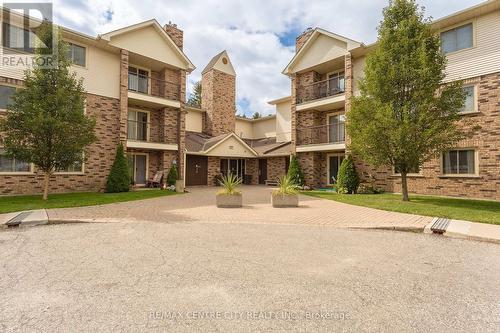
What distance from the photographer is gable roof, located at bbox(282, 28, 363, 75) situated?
687 inches

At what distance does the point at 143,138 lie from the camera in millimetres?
19062

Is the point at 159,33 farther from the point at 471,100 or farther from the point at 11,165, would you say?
the point at 471,100

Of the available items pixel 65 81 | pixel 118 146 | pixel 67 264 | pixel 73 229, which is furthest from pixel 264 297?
pixel 118 146

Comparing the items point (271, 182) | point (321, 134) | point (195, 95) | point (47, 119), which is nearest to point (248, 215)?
point (47, 119)

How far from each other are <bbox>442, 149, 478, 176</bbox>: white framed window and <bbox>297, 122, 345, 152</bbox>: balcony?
6072mm

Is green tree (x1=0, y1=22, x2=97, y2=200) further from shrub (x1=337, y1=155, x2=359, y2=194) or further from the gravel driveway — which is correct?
shrub (x1=337, y1=155, x2=359, y2=194)

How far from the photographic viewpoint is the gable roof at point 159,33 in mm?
15891

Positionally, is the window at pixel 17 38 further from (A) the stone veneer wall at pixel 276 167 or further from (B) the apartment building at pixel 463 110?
(A) the stone veneer wall at pixel 276 167

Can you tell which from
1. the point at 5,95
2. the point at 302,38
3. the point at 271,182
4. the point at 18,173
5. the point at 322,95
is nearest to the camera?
the point at 5,95

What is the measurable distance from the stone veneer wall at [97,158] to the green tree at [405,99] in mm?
13671

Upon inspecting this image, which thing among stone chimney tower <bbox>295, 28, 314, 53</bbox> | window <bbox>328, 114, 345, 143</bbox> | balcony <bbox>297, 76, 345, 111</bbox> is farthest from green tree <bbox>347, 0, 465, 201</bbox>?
stone chimney tower <bbox>295, 28, 314, 53</bbox>

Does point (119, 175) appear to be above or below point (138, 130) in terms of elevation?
below

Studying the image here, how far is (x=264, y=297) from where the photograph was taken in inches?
135

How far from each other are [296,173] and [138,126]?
1161 centimetres
